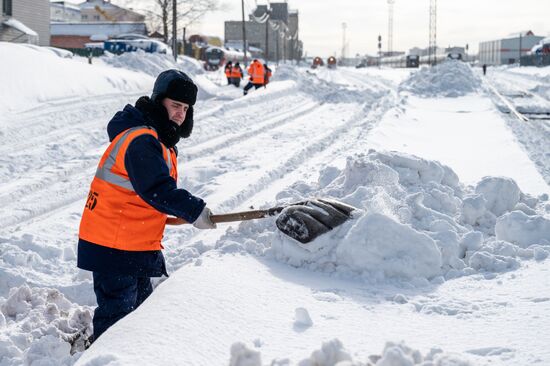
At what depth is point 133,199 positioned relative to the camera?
3170 mm

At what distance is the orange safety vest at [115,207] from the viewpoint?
123 inches

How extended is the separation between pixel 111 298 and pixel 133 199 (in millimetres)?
514

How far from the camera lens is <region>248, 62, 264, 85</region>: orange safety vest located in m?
21.3

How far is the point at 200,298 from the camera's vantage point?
3203 mm

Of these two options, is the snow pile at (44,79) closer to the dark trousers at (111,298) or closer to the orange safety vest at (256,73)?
the orange safety vest at (256,73)

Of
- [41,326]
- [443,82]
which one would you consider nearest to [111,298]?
[41,326]

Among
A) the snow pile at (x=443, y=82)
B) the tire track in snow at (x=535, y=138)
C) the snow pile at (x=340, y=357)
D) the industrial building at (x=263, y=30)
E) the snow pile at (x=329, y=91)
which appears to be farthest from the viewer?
the industrial building at (x=263, y=30)

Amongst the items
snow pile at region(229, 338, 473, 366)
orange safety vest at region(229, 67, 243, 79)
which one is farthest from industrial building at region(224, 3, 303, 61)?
snow pile at region(229, 338, 473, 366)

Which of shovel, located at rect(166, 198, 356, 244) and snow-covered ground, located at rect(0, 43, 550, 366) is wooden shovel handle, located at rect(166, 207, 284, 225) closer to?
shovel, located at rect(166, 198, 356, 244)

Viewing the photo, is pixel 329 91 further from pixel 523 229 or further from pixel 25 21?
pixel 523 229

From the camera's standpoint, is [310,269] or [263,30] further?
[263,30]

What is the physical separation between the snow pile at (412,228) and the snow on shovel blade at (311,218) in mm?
60

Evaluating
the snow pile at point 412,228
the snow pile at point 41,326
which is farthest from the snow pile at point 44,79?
the snow pile at point 412,228

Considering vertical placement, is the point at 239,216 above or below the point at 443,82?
below
